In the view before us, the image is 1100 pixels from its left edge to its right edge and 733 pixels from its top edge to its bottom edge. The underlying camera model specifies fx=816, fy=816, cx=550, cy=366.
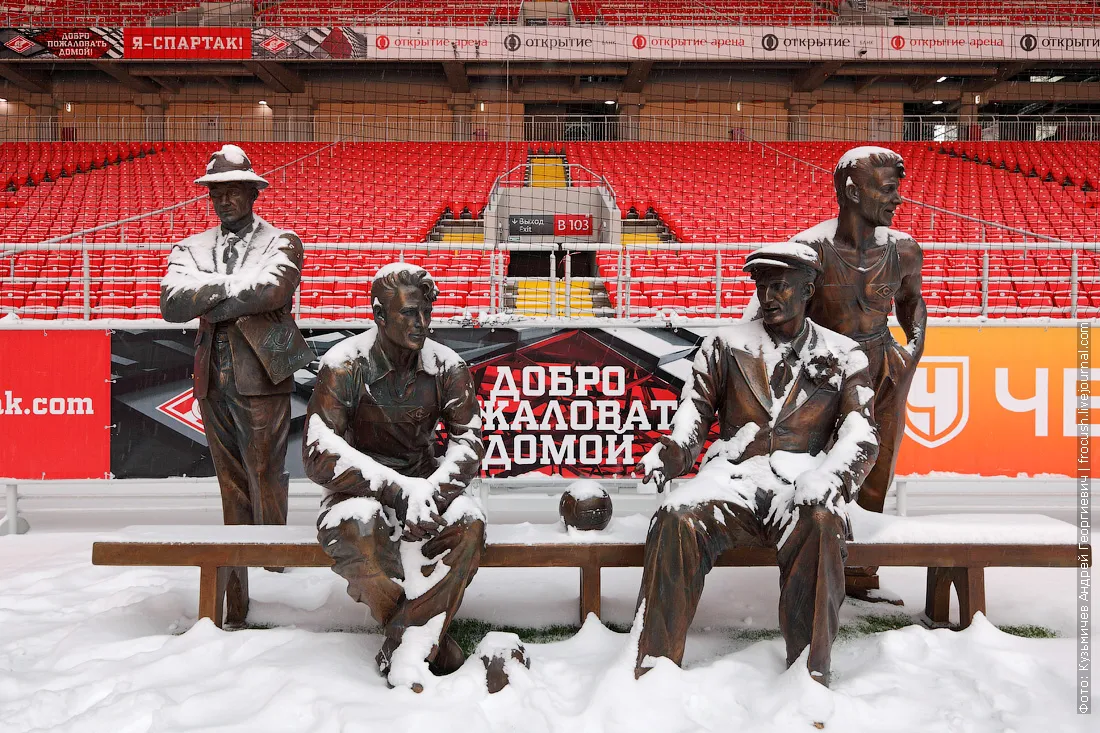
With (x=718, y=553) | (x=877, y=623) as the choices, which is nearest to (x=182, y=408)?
(x=718, y=553)

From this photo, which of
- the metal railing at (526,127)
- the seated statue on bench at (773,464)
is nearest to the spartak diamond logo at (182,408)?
the seated statue on bench at (773,464)

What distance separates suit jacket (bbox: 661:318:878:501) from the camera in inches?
122

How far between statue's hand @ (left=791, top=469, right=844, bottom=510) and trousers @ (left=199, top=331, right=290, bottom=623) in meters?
2.26

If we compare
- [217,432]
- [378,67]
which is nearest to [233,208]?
[217,432]

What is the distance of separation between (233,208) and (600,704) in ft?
8.48

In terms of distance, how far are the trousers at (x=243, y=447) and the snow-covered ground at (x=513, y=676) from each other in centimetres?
36

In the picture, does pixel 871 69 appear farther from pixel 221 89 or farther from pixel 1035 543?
pixel 1035 543

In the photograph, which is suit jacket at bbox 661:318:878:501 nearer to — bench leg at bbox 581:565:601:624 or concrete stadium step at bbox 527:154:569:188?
bench leg at bbox 581:565:601:624

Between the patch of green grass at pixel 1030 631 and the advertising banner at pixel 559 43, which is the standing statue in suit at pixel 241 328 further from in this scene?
the advertising banner at pixel 559 43

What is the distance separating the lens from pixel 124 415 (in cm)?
524

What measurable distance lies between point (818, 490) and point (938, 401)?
3048 mm

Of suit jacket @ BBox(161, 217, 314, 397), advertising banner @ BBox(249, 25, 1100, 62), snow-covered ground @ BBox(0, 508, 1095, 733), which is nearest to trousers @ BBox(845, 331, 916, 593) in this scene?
snow-covered ground @ BBox(0, 508, 1095, 733)

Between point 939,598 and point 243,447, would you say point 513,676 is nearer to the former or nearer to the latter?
point 243,447

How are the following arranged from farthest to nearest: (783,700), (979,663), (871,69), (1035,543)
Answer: (871,69), (1035,543), (979,663), (783,700)
